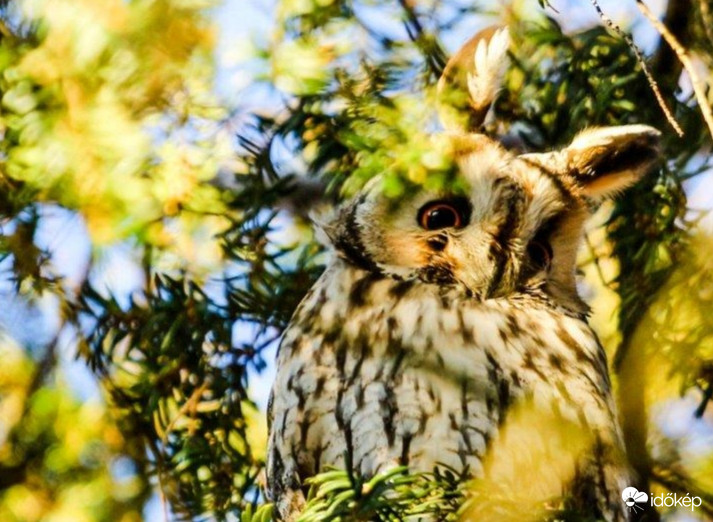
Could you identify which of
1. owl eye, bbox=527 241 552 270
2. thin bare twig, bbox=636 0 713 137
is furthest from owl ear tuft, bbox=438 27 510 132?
thin bare twig, bbox=636 0 713 137

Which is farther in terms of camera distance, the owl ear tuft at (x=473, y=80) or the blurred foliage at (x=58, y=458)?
the owl ear tuft at (x=473, y=80)

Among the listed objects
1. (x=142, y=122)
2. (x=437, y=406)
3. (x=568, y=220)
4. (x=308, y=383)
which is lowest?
(x=437, y=406)

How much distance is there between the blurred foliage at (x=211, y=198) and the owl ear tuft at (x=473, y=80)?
47mm

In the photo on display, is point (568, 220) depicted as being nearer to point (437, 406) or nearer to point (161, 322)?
point (437, 406)

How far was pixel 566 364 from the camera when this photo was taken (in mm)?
2344

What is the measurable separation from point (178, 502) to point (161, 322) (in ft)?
1.35

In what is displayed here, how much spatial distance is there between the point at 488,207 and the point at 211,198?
64 centimetres

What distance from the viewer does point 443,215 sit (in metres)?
2.46

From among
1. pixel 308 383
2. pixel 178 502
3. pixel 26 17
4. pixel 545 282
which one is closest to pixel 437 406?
pixel 308 383

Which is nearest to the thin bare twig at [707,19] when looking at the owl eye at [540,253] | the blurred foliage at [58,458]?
the owl eye at [540,253]

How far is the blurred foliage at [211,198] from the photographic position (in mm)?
2240
